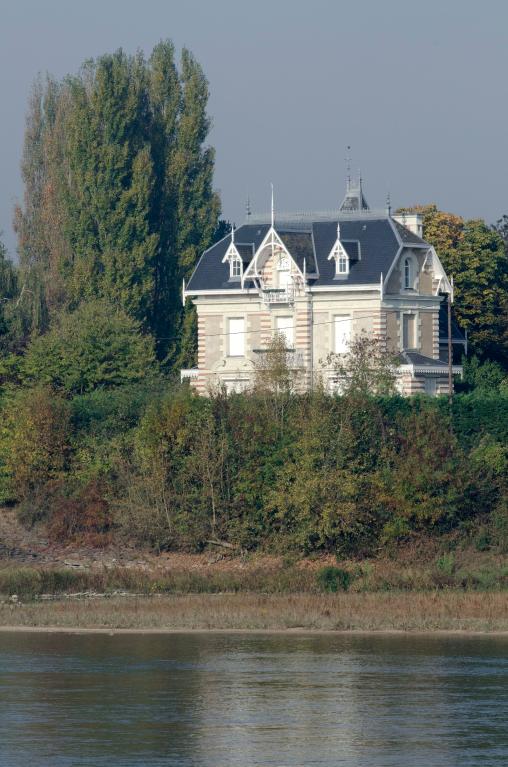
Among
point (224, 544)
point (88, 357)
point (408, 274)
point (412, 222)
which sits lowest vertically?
Answer: point (224, 544)

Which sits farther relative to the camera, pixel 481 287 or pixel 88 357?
pixel 481 287

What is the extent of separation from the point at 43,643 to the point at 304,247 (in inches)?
1657

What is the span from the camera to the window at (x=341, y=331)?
75.8 meters

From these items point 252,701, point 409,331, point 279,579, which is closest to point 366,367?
point 409,331

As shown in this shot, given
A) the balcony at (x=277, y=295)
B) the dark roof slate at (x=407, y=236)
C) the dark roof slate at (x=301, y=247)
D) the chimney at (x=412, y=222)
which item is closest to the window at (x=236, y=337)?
the balcony at (x=277, y=295)

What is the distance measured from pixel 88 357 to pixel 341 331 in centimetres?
1131

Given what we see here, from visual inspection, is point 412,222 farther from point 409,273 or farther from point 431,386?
point 431,386

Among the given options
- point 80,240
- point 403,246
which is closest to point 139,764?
point 403,246

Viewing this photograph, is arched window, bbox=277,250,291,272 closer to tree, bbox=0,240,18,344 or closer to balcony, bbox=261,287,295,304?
balcony, bbox=261,287,295,304

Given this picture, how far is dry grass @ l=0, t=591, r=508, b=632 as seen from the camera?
133 ft

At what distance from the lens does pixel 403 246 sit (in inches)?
2968

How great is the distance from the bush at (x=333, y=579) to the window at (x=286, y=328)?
27427mm

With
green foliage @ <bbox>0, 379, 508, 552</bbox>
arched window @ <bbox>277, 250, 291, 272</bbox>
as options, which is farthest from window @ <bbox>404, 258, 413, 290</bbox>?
green foliage @ <bbox>0, 379, 508, 552</bbox>

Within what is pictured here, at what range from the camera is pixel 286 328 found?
7756 centimetres
